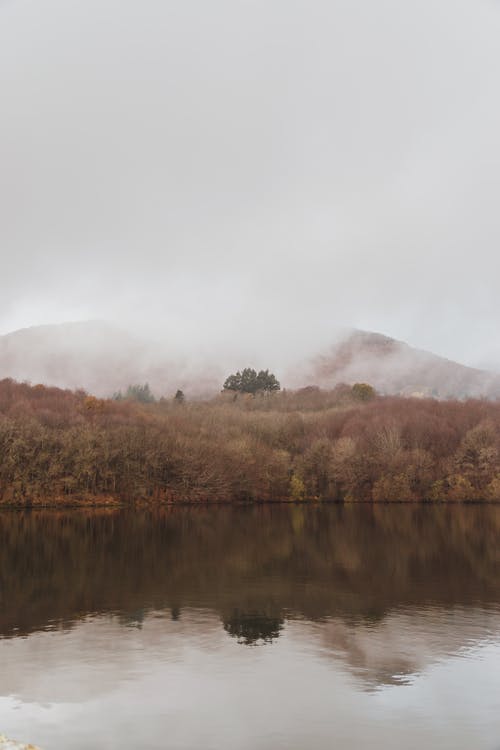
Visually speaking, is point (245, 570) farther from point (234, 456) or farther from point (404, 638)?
point (234, 456)

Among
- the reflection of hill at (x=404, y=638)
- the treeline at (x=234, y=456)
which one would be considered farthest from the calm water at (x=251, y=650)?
the treeline at (x=234, y=456)

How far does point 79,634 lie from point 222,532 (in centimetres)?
3941

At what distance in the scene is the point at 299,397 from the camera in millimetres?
183875

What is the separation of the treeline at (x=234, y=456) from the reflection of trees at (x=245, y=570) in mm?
29265

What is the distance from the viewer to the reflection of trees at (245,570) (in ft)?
87.5

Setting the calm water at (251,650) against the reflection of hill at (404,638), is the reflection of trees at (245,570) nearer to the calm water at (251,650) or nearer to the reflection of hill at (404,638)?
the calm water at (251,650)

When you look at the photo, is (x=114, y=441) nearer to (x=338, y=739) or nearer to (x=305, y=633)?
(x=305, y=633)

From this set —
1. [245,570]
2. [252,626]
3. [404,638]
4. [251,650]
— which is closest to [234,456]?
[245,570]

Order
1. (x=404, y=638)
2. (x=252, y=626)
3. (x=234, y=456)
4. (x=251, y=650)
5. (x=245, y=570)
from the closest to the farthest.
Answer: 1. (x=251, y=650)
2. (x=404, y=638)
3. (x=252, y=626)
4. (x=245, y=570)
5. (x=234, y=456)

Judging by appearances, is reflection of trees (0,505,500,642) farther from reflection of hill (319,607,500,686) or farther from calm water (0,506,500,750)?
reflection of hill (319,607,500,686)

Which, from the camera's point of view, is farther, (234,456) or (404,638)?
(234,456)

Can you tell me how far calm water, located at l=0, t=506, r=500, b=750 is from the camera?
589 inches

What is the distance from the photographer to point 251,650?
68.3 ft

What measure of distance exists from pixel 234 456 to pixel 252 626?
87.3 meters
